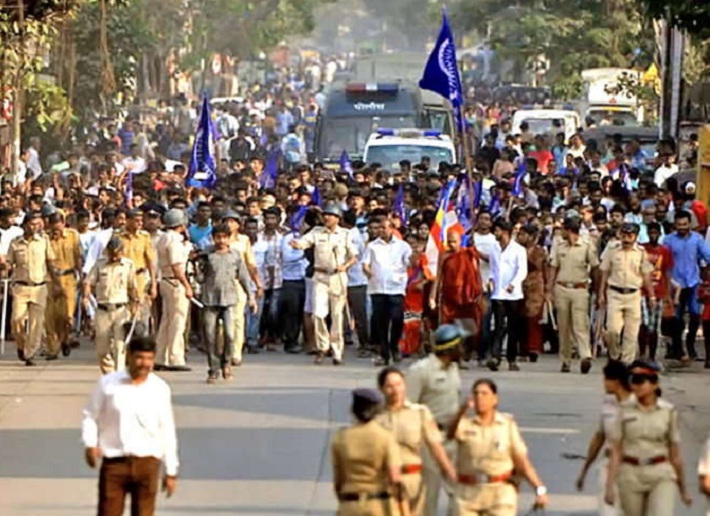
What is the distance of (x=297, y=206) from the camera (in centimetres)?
2522

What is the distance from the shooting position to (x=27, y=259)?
70.1 ft

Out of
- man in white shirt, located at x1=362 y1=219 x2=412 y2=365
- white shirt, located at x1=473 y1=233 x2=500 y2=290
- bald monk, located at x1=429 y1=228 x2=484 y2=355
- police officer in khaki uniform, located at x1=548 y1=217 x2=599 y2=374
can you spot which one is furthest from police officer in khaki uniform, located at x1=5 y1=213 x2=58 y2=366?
police officer in khaki uniform, located at x1=548 y1=217 x2=599 y2=374

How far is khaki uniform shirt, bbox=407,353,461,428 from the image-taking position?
1245cm

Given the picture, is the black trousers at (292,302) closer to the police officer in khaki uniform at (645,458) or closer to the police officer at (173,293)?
the police officer at (173,293)

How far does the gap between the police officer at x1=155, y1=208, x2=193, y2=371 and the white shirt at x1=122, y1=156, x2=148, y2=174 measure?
464 inches

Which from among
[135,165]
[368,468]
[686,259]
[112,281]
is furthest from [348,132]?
[368,468]

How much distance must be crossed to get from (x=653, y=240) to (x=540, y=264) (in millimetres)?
1146

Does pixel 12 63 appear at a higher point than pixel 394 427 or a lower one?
higher

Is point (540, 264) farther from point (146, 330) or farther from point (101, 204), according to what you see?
point (101, 204)

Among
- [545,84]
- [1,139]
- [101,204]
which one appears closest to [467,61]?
[545,84]

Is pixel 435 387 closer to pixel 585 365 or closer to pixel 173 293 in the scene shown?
pixel 173 293

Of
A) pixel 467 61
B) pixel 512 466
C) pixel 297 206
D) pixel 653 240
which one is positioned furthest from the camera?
pixel 467 61

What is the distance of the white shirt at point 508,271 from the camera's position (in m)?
21.2

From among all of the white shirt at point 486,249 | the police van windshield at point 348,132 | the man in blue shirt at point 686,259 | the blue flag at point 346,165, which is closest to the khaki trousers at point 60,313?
the white shirt at point 486,249
